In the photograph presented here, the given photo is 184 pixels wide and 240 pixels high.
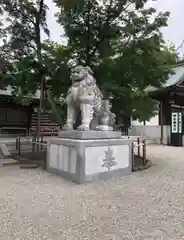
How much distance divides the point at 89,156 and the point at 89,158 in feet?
0.14

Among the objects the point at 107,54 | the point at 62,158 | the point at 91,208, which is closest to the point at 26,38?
the point at 107,54

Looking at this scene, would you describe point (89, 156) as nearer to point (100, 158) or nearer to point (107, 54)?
point (100, 158)

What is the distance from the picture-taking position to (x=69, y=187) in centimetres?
506

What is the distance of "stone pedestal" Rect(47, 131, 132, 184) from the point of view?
5406 mm

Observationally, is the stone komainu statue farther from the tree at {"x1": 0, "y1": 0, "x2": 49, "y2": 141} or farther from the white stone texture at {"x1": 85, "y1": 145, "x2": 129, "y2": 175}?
the tree at {"x1": 0, "y1": 0, "x2": 49, "y2": 141}

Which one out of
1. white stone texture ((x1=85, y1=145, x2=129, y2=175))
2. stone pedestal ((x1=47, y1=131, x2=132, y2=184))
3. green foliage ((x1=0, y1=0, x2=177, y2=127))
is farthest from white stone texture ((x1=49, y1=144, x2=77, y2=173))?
green foliage ((x1=0, y1=0, x2=177, y2=127))

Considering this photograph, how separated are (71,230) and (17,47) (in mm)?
6930

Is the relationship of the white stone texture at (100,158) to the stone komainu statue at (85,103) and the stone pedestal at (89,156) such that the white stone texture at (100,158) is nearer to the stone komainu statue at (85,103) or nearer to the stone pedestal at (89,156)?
the stone pedestal at (89,156)

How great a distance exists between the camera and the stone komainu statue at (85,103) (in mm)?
5926

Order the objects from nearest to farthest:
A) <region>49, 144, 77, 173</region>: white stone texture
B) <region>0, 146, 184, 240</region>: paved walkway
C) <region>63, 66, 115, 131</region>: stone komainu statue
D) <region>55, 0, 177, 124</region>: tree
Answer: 1. <region>0, 146, 184, 240</region>: paved walkway
2. <region>49, 144, 77, 173</region>: white stone texture
3. <region>63, 66, 115, 131</region>: stone komainu statue
4. <region>55, 0, 177, 124</region>: tree

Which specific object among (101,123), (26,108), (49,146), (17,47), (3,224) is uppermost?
(17,47)

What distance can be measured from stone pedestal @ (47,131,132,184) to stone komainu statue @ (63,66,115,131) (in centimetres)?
27

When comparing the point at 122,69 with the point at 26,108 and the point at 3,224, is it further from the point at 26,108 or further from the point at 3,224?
the point at 26,108

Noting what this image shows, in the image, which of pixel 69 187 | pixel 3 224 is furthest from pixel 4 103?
pixel 3 224
